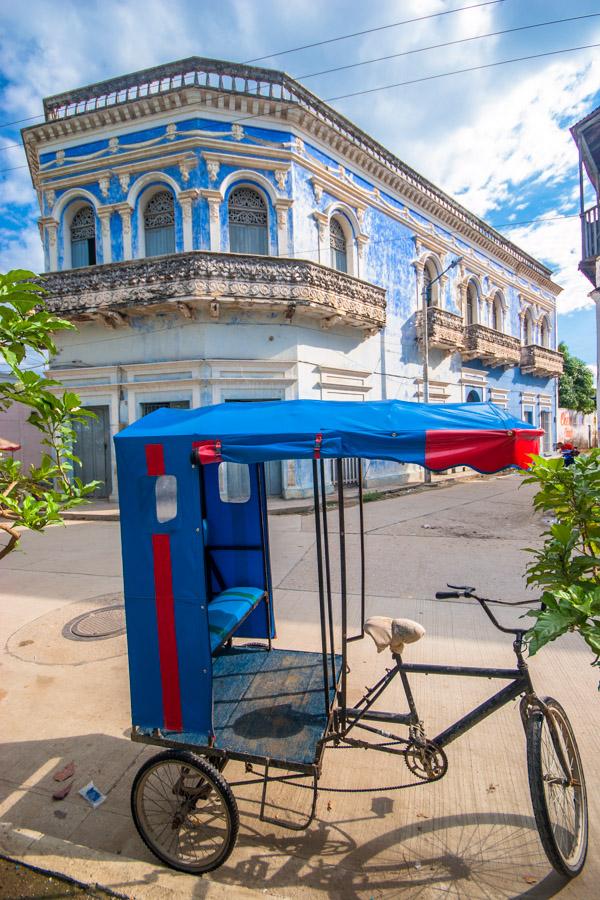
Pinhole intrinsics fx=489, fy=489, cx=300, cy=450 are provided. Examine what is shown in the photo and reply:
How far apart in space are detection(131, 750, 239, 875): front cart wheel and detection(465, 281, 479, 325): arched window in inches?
973

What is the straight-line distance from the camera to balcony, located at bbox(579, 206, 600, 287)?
472 inches

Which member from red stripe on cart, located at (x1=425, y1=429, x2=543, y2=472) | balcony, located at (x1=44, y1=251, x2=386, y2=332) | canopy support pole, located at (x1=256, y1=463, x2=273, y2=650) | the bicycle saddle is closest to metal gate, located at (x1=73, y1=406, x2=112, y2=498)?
balcony, located at (x1=44, y1=251, x2=386, y2=332)

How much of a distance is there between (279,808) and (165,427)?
234cm

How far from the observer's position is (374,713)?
281 cm

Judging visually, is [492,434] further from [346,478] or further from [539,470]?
[346,478]

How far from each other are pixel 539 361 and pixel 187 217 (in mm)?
22420

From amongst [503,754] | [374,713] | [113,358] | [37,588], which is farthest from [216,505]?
[113,358]

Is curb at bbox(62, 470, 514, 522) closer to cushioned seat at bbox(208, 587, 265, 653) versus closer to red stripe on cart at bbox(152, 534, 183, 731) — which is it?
cushioned seat at bbox(208, 587, 265, 653)

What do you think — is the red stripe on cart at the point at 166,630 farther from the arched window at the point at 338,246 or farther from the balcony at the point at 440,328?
the balcony at the point at 440,328

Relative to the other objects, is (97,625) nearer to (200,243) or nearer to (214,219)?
(200,243)

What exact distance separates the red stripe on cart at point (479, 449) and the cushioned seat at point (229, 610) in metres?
1.79

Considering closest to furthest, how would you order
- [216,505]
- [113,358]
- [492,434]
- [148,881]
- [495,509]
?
[148,881]
[492,434]
[216,505]
[495,509]
[113,358]

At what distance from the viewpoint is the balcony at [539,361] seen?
2792cm

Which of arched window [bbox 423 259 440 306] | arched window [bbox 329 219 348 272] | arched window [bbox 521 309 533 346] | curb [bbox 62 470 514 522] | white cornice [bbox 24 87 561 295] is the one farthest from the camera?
arched window [bbox 521 309 533 346]
